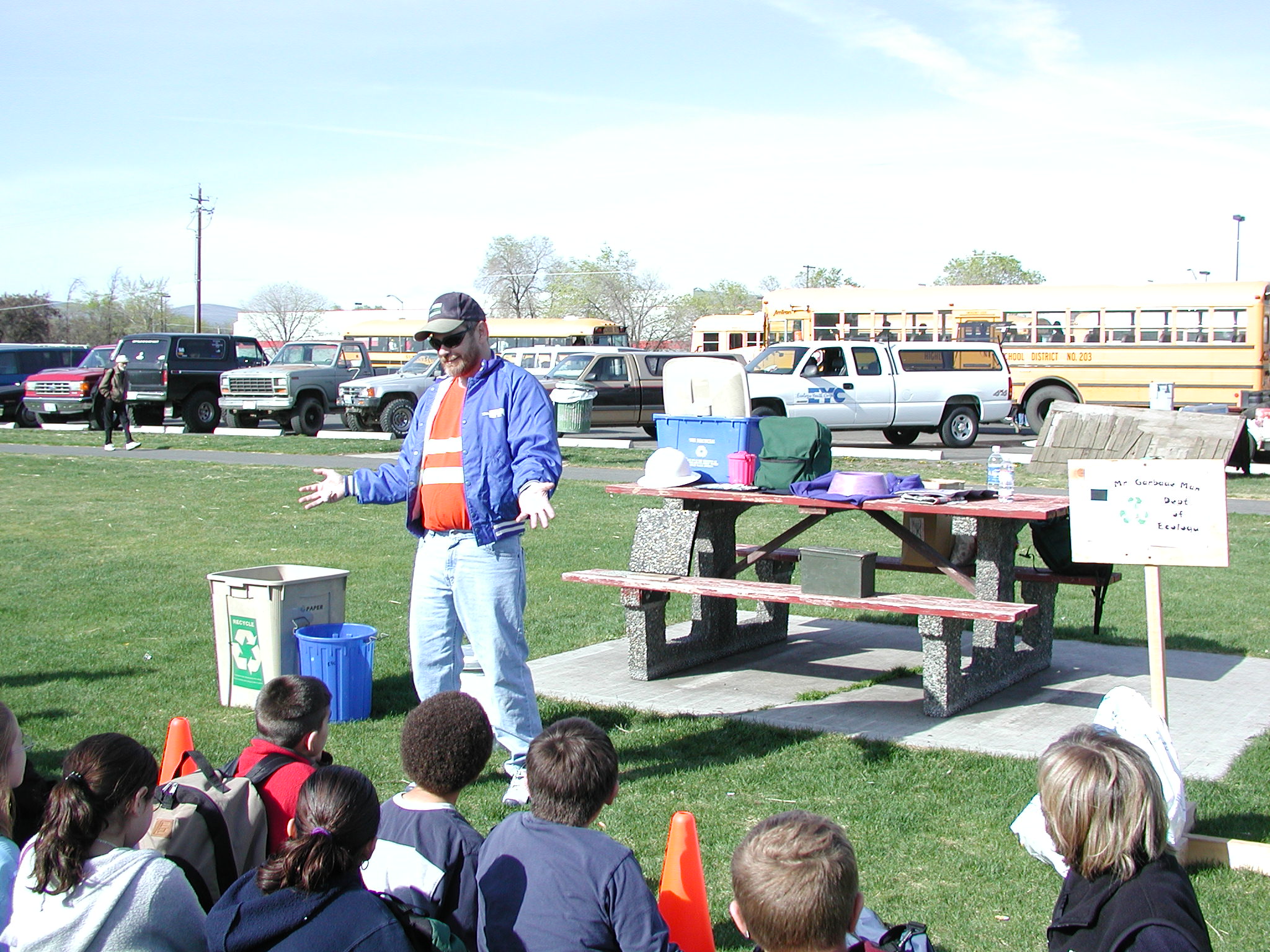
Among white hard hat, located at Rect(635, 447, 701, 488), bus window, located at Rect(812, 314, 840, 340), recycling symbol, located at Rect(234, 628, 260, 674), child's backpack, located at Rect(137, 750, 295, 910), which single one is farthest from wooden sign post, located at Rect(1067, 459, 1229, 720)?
bus window, located at Rect(812, 314, 840, 340)

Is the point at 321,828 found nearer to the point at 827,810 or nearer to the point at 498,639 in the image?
the point at 498,639

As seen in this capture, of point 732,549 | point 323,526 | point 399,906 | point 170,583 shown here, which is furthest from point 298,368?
point 399,906

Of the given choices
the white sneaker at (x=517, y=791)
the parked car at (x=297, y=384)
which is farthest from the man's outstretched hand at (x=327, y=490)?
the parked car at (x=297, y=384)

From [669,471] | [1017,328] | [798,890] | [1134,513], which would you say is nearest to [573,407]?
[1017,328]

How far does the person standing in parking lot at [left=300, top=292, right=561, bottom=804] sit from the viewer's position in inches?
191

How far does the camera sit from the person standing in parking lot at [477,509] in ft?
16.0

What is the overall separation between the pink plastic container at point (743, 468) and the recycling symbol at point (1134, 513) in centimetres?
261

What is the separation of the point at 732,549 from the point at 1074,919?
5133 mm

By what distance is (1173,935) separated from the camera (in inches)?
97.9

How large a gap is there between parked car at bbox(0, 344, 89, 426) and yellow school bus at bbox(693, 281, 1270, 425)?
843 inches

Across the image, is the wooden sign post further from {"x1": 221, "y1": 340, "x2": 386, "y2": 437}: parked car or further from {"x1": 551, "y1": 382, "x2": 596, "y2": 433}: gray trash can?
{"x1": 221, "y1": 340, "x2": 386, "y2": 437}: parked car

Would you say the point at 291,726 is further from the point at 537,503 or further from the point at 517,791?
the point at 517,791

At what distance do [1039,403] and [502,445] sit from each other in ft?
77.2

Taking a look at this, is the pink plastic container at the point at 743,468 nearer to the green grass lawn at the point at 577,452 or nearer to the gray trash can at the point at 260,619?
the gray trash can at the point at 260,619
